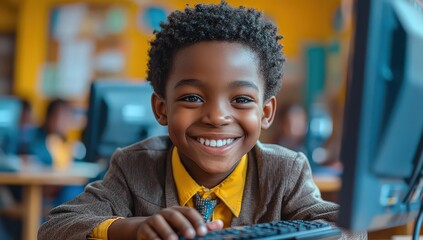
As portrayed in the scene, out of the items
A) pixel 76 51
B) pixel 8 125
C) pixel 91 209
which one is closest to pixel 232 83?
pixel 91 209

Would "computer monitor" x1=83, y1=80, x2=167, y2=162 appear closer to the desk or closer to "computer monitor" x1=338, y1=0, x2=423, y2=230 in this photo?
the desk

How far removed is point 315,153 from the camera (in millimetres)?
4242

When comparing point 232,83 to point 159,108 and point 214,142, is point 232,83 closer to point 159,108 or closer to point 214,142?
point 214,142

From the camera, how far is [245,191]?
4.09 feet

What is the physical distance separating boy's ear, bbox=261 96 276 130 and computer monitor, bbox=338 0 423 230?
48 cm

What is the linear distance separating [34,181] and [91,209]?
2.65 meters

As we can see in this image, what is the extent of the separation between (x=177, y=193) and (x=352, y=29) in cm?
59

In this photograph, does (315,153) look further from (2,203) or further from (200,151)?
(200,151)

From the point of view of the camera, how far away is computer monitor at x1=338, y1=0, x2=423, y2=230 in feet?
2.40

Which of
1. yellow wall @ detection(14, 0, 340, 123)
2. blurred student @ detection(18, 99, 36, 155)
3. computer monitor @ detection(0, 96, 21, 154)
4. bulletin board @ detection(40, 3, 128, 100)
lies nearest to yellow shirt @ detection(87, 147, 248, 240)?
computer monitor @ detection(0, 96, 21, 154)

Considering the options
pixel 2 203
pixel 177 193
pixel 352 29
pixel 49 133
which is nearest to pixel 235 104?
pixel 177 193

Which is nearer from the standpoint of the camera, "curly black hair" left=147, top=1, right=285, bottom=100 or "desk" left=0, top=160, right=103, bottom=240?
"curly black hair" left=147, top=1, right=285, bottom=100

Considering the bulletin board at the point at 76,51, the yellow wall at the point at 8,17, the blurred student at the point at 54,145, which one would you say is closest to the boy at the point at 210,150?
the blurred student at the point at 54,145

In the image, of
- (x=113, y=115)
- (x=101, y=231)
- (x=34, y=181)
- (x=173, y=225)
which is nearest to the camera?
(x=173, y=225)
